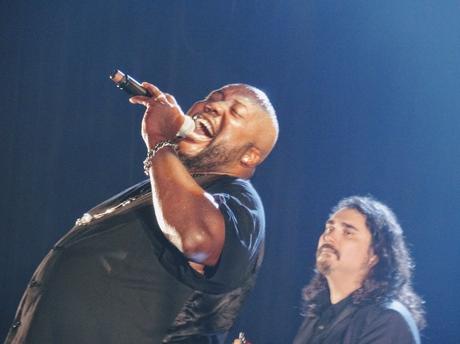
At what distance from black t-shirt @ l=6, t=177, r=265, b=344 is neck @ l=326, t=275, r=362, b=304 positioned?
157 cm

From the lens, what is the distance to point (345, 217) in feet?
10.2

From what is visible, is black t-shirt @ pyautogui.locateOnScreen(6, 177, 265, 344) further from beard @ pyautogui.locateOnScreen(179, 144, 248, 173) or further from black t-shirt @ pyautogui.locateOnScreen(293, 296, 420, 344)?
black t-shirt @ pyautogui.locateOnScreen(293, 296, 420, 344)

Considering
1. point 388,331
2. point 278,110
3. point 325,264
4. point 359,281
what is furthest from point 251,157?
point 278,110

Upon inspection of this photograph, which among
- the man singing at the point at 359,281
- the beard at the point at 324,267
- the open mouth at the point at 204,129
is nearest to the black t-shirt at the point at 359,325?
the man singing at the point at 359,281

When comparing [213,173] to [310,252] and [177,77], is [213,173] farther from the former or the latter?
[177,77]

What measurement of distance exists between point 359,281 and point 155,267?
172 centimetres

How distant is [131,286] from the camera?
4.53 ft

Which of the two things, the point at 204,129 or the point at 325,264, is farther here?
the point at 325,264

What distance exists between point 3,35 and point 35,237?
1231 millimetres

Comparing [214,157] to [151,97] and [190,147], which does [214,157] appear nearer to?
[190,147]

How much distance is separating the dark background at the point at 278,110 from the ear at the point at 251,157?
5.46 feet

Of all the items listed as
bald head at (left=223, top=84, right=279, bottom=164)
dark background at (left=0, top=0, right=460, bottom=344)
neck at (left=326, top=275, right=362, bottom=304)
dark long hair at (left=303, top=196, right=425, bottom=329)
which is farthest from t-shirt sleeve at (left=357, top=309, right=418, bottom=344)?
bald head at (left=223, top=84, right=279, bottom=164)

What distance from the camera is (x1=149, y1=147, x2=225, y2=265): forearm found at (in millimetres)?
1248

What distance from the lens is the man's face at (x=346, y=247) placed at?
2982 millimetres
